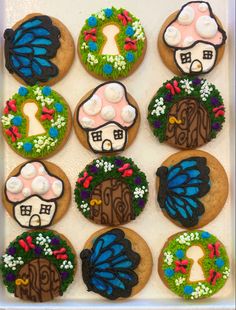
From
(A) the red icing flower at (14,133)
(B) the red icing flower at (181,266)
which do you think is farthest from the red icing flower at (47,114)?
(B) the red icing flower at (181,266)

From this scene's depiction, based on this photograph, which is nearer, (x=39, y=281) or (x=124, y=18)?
(x=39, y=281)

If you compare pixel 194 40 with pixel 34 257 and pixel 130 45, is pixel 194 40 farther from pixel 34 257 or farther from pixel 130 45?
pixel 34 257

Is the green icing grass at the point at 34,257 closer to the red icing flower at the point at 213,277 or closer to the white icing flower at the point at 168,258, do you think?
the white icing flower at the point at 168,258

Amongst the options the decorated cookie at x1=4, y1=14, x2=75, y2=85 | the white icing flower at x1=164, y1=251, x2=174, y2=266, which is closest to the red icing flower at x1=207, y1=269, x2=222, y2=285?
the white icing flower at x1=164, y1=251, x2=174, y2=266

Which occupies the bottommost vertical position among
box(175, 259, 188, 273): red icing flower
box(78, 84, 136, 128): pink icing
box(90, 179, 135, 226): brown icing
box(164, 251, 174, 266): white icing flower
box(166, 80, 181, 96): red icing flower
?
box(175, 259, 188, 273): red icing flower

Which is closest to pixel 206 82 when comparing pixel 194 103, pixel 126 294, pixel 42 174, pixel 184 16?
pixel 194 103

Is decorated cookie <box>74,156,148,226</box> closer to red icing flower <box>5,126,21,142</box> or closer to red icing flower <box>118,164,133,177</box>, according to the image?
red icing flower <box>118,164,133,177</box>

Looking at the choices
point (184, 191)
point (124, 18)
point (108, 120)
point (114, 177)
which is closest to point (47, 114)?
point (108, 120)
